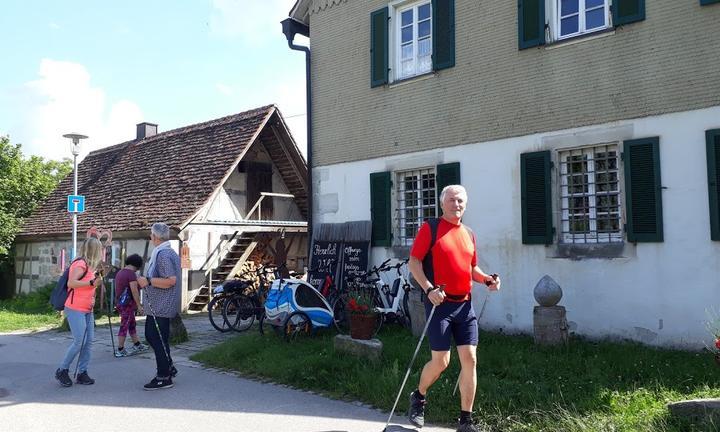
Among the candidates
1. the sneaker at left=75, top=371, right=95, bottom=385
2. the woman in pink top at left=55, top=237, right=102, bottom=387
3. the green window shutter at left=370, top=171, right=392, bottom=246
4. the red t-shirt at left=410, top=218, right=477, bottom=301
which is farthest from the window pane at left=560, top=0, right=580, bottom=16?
the sneaker at left=75, top=371, right=95, bottom=385

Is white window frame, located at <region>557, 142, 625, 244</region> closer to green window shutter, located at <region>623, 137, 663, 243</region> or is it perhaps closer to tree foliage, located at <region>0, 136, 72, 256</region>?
green window shutter, located at <region>623, 137, 663, 243</region>

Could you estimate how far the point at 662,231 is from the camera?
7840mm

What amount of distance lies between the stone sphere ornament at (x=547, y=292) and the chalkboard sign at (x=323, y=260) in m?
4.43

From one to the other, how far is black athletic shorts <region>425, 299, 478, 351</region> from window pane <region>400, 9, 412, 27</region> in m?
7.12

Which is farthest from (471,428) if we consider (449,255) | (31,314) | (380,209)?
(31,314)

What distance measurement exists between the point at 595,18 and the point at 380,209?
175 inches

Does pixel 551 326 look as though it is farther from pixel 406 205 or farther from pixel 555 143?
pixel 406 205

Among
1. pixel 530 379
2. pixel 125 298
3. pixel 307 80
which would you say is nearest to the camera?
pixel 530 379

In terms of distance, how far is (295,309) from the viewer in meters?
9.19

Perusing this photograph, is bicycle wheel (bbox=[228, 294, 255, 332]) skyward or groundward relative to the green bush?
skyward

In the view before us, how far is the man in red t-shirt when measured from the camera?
5.04 m

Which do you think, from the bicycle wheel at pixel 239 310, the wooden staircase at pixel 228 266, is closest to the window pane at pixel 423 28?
the bicycle wheel at pixel 239 310

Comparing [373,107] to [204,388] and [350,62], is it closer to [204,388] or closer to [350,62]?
[350,62]

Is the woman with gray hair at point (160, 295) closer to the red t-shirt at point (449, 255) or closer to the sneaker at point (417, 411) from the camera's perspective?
the sneaker at point (417, 411)
